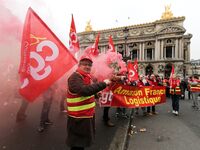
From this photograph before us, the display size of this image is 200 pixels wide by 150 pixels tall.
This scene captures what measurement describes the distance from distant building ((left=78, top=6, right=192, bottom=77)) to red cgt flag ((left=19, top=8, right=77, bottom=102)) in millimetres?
43006

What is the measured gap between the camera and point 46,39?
9.23ft

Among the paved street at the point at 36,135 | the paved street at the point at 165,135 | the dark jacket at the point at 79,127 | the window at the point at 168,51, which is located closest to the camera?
the dark jacket at the point at 79,127

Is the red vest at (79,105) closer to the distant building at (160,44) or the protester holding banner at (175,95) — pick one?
the protester holding banner at (175,95)

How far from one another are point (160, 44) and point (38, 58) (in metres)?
53.5

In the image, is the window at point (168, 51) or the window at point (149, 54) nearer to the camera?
the window at point (168, 51)

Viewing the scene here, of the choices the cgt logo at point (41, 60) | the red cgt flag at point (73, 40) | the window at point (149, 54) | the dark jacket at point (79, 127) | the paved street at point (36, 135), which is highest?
the window at point (149, 54)

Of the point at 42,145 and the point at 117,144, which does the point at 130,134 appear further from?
the point at 42,145

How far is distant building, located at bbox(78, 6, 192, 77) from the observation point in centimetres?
4859

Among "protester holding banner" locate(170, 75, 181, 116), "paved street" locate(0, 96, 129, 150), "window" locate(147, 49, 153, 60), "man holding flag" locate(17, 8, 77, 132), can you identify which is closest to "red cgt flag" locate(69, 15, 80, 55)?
"paved street" locate(0, 96, 129, 150)

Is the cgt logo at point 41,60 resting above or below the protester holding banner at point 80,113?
above

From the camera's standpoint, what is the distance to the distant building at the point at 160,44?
4859 cm

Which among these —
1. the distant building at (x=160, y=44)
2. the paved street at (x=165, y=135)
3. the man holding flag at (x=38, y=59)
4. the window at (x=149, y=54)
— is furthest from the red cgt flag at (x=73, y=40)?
the window at (x=149, y=54)

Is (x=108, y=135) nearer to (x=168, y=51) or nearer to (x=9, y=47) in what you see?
(x=9, y=47)

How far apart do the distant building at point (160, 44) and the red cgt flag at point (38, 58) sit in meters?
43.0
